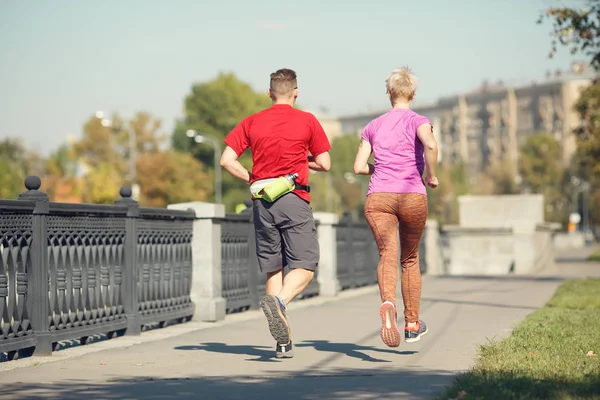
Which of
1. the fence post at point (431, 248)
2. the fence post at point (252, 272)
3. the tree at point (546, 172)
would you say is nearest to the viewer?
the fence post at point (252, 272)

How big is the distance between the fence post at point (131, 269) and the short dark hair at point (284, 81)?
3.03 meters

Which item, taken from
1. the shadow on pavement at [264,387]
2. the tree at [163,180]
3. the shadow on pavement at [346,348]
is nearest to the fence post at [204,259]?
the shadow on pavement at [346,348]

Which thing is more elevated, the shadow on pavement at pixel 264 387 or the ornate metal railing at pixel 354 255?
the ornate metal railing at pixel 354 255

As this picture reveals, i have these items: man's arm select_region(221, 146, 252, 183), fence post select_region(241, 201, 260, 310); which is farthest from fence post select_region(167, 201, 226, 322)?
man's arm select_region(221, 146, 252, 183)

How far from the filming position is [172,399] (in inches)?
245

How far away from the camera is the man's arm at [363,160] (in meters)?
8.32

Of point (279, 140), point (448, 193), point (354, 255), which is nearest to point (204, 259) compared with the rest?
point (279, 140)

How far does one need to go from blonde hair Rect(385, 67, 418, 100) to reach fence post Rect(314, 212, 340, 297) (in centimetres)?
997

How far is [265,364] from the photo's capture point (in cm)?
797

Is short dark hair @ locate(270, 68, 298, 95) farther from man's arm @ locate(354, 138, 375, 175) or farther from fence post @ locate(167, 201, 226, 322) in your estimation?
fence post @ locate(167, 201, 226, 322)

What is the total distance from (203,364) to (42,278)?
5.09ft

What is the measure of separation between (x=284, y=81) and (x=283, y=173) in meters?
0.65

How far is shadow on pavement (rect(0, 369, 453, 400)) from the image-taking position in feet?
20.7

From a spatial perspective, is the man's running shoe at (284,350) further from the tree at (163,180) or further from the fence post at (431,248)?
the tree at (163,180)
